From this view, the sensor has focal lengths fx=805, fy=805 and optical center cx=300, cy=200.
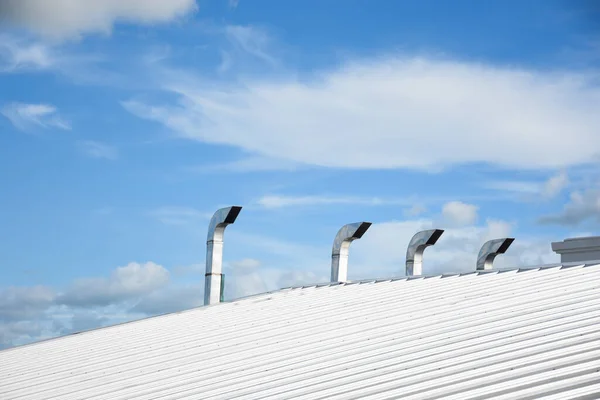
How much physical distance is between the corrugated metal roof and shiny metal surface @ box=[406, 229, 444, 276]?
9.78m

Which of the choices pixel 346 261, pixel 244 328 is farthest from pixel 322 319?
pixel 346 261

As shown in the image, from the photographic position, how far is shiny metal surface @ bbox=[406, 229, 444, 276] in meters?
28.1

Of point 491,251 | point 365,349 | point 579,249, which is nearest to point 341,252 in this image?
point 579,249

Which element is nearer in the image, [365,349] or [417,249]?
[365,349]

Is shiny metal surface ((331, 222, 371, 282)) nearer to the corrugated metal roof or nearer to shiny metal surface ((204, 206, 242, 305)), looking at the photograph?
shiny metal surface ((204, 206, 242, 305))

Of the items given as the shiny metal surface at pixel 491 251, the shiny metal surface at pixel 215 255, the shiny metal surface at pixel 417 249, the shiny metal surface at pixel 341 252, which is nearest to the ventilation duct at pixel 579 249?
the shiny metal surface at pixel 341 252

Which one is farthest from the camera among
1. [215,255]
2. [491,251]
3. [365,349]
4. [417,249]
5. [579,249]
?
[491,251]

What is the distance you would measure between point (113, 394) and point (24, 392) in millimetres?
2615

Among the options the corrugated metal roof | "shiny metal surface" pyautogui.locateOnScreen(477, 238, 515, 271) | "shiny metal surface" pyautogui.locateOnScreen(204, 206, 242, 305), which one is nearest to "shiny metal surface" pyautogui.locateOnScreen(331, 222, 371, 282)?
"shiny metal surface" pyautogui.locateOnScreen(204, 206, 242, 305)

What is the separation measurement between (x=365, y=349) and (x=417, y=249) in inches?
676

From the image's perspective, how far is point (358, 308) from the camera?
15.0 meters

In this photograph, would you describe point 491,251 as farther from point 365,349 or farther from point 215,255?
point 365,349

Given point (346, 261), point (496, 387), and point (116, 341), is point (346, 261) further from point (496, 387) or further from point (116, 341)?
point (496, 387)

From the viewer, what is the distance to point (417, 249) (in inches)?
1117
